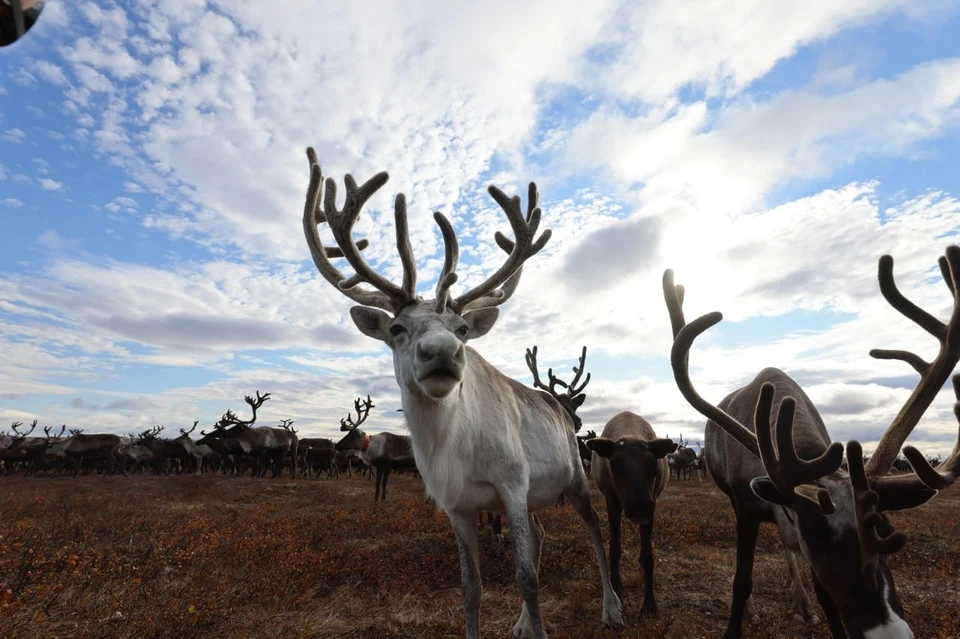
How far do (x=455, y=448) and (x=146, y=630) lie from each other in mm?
2939

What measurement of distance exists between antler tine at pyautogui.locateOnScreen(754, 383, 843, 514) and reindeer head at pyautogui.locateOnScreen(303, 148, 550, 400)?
187 cm

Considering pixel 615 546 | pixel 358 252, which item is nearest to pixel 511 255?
pixel 358 252

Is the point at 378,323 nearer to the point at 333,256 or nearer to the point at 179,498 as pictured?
the point at 333,256

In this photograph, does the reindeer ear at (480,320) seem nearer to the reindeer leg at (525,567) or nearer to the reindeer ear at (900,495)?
the reindeer leg at (525,567)

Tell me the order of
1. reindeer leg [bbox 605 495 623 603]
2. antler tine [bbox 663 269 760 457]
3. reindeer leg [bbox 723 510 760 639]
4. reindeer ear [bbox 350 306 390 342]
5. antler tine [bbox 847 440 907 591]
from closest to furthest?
1. antler tine [bbox 847 440 907 591]
2. antler tine [bbox 663 269 760 457]
3. reindeer leg [bbox 723 510 760 639]
4. reindeer ear [bbox 350 306 390 342]
5. reindeer leg [bbox 605 495 623 603]

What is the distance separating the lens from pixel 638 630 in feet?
14.8

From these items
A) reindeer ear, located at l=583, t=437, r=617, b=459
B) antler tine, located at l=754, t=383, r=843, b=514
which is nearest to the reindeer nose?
antler tine, located at l=754, t=383, r=843, b=514

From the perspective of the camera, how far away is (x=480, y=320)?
4.36 metres

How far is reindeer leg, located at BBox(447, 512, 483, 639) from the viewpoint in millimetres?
3906

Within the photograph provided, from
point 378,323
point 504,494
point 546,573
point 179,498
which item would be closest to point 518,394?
point 504,494

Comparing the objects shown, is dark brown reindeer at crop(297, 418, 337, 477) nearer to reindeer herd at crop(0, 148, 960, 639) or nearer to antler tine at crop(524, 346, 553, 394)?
antler tine at crop(524, 346, 553, 394)

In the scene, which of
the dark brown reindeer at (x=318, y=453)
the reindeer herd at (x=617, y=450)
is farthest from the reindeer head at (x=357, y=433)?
the reindeer herd at (x=617, y=450)

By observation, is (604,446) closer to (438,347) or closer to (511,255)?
(511,255)

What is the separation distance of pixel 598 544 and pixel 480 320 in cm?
292
